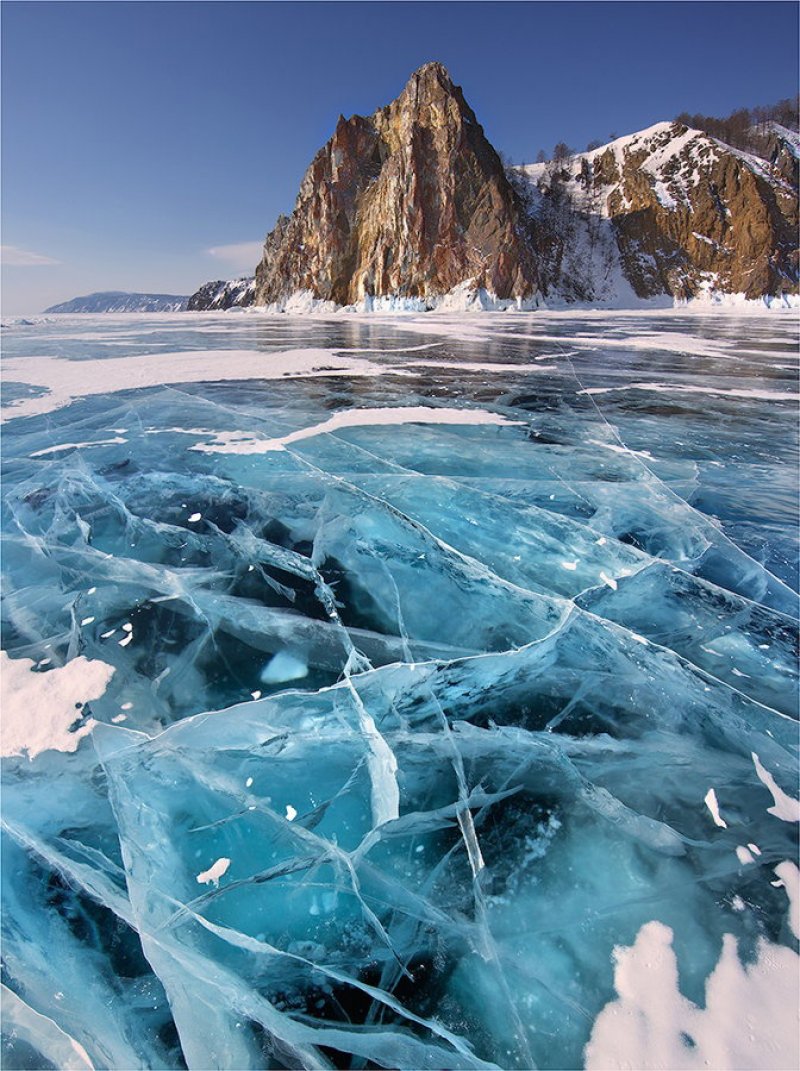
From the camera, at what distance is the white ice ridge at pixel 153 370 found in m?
6.90

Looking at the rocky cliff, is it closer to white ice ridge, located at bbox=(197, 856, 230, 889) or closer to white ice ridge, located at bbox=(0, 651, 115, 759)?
white ice ridge, located at bbox=(0, 651, 115, 759)

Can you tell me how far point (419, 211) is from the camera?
39.2m

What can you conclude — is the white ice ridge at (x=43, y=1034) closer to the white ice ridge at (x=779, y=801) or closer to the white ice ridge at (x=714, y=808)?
the white ice ridge at (x=714, y=808)

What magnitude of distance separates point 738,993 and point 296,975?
3.28ft

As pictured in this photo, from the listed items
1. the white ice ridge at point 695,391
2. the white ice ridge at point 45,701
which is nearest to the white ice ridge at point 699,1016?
the white ice ridge at point 45,701

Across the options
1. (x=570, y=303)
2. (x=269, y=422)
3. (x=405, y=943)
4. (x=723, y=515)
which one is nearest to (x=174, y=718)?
(x=405, y=943)

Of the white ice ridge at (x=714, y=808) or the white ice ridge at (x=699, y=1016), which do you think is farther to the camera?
the white ice ridge at (x=714, y=808)

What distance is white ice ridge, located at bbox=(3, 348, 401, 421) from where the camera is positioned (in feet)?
22.6

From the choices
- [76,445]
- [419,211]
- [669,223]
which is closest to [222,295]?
[419,211]

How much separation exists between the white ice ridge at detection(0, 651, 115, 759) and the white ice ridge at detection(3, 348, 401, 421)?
4989 millimetres

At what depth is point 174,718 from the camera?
1.73 m

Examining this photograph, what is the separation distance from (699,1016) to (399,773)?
87cm

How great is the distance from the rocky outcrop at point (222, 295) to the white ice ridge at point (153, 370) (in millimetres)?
57223

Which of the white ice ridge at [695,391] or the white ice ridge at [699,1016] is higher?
the white ice ridge at [695,391]
